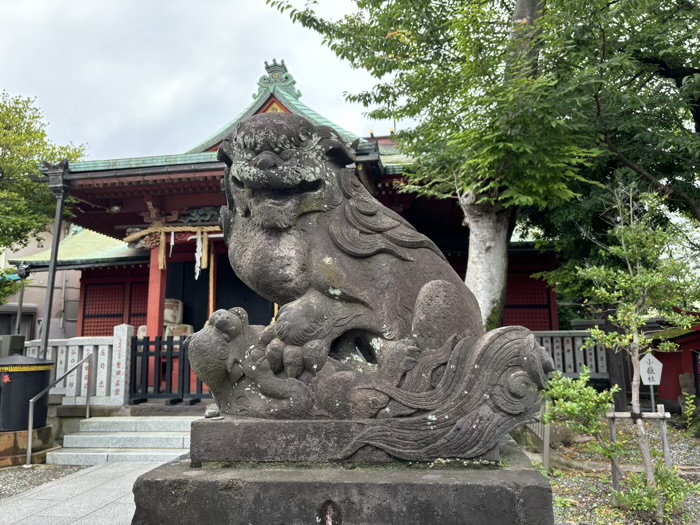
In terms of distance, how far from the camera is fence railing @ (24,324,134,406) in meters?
7.82

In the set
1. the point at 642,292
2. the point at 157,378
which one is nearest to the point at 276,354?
the point at 642,292

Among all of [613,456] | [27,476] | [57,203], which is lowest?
[27,476]

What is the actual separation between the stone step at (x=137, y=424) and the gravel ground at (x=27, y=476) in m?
0.80

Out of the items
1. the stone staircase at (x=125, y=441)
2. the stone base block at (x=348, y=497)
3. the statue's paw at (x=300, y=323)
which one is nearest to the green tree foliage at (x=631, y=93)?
the statue's paw at (x=300, y=323)

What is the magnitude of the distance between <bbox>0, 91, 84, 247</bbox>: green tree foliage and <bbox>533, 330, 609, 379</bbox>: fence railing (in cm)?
1166

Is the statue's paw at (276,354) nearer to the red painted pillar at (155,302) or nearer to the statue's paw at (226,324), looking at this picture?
the statue's paw at (226,324)

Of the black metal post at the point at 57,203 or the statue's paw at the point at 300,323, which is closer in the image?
the statue's paw at the point at 300,323

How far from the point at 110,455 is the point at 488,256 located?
585 centimetres

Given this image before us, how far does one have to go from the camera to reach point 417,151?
752 cm

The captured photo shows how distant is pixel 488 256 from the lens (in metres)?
7.17

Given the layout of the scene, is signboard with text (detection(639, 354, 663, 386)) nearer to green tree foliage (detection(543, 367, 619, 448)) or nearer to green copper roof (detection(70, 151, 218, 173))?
green tree foliage (detection(543, 367, 619, 448))

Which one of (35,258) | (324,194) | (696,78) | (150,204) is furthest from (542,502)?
(35,258)

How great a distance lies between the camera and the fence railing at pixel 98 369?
782 centimetres

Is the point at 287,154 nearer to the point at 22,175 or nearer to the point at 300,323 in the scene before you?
the point at 300,323
